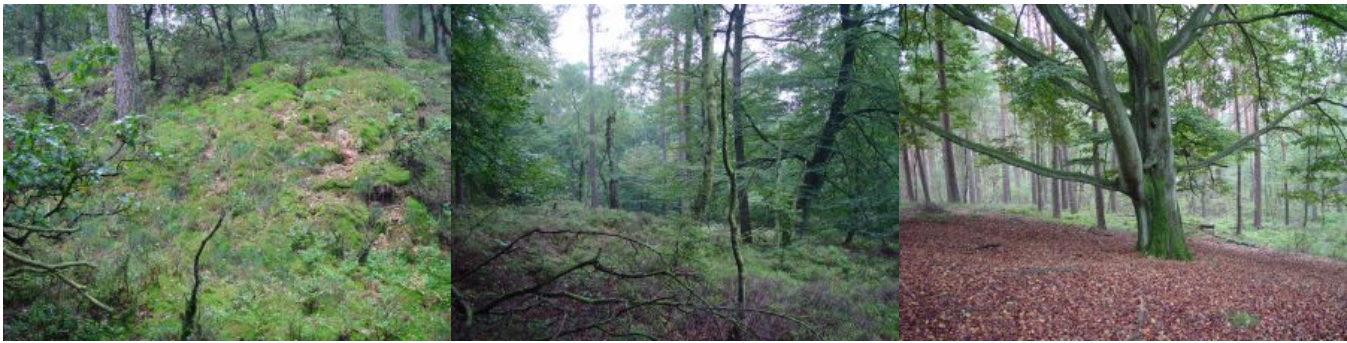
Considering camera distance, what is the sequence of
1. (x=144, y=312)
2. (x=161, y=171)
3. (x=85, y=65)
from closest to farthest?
(x=85, y=65) < (x=144, y=312) < (x=161, y=171)

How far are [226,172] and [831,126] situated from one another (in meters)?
4.13

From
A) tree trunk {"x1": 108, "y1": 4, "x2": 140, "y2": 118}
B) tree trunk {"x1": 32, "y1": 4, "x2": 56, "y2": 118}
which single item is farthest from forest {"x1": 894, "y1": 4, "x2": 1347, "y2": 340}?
tree trunk {"x1": 108, "y1": 4, "x2": 140, "y2": 118}

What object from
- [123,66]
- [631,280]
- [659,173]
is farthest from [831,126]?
[123,66]

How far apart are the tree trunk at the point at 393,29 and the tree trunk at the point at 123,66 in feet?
5.36

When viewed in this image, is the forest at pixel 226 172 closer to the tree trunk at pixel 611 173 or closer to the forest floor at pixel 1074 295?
the tree trunk at pixel 611 173

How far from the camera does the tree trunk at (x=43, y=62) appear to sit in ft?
11.9

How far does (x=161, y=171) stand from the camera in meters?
4.15

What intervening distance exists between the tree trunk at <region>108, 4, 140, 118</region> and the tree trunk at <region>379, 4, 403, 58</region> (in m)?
1.63

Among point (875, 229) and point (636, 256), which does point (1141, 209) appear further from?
point (636, 256)

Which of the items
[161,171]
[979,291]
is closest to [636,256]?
[979,291]

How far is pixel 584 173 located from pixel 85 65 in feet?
9.20

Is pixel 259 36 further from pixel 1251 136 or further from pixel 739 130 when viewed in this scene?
pixel 1251 136

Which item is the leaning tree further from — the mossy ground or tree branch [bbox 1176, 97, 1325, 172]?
the mossy ground

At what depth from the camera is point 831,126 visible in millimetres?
2732
